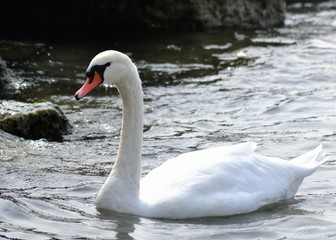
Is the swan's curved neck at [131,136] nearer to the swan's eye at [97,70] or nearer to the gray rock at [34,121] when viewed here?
the swan's eye at [97,70]

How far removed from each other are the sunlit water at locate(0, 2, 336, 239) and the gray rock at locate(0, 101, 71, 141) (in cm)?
14

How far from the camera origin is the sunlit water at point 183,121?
6.96 metres

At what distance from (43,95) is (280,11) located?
704cm

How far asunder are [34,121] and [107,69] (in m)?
2.60

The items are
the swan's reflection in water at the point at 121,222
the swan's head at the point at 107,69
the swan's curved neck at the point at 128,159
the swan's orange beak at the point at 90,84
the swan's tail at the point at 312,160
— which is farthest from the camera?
the swan's tail at the point at 312,160

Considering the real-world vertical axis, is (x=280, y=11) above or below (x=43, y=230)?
above

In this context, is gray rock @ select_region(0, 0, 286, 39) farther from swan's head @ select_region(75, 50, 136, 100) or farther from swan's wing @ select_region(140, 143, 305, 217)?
swan's head @ select_region(75, 50, 136, 100)

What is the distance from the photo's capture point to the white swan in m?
7.07

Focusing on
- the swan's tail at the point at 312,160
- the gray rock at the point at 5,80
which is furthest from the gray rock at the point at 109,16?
the swan's tail at the point at 312,160

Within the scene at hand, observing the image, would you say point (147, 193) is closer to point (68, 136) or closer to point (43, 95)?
point (68, 136)

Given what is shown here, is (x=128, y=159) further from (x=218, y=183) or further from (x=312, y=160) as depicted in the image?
(x=312, y=160)

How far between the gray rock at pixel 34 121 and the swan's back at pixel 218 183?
2.14 metres

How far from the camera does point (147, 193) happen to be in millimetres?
7266

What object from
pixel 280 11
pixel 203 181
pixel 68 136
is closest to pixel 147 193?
pixel 203 181
